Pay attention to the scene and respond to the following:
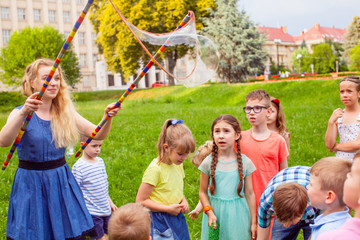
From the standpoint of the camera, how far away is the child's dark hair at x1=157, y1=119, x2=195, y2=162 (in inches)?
131

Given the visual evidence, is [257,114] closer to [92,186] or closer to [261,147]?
[261,147]

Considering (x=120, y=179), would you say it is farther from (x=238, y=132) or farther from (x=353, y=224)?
(x=353, y=224)

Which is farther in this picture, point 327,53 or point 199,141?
point 327,53

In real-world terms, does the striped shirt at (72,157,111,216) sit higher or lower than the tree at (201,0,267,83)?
lower

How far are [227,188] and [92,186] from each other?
1489mm


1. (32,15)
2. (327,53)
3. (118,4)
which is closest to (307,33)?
(327,53)

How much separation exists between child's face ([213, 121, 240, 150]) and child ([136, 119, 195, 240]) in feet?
0.78

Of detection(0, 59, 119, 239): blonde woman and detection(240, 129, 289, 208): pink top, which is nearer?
detection(0, 59, 119, 239): blonde woman

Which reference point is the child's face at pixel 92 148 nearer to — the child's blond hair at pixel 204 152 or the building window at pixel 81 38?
the child's blond hair at pixel 204 152

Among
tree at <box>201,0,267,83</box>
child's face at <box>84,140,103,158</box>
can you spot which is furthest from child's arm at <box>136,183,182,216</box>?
tree at <box>201,0,267,83</box>

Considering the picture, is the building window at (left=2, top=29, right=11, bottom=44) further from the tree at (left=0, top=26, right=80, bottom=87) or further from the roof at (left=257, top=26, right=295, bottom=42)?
the roof at (left=257, top=26, right=295, bottom=42)

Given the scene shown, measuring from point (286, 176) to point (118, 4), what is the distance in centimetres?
2267

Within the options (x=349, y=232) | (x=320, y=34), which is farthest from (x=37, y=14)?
(x=320, y=34)

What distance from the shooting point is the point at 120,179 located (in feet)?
21.9
